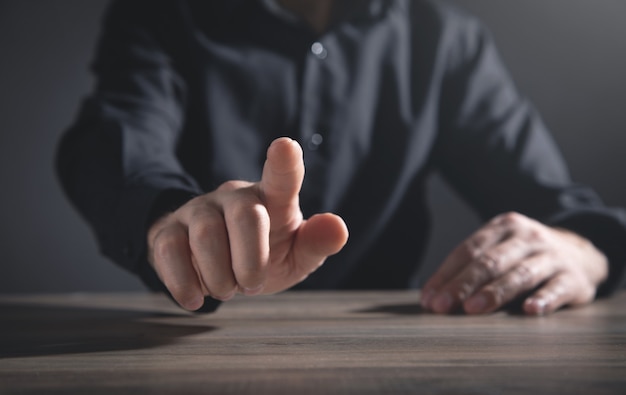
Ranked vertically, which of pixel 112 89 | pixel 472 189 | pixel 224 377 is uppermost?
pixel 224 377

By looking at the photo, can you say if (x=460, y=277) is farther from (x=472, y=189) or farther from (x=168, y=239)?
(x=472, y=189)

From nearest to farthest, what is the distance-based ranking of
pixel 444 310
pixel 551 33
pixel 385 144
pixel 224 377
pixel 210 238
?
pixel 224 377, pixel 210 238, pixel 444 310, pixel 385 144, pixel 551 33

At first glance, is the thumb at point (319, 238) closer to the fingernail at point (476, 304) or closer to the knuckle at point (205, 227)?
the knuckle at point (205, 227)

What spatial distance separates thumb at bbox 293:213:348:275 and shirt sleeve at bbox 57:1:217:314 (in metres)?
0.16

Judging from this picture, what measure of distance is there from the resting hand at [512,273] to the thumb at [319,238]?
21 centimetres

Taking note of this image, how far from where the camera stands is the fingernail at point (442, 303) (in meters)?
0.71

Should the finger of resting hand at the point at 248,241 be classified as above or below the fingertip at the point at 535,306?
above

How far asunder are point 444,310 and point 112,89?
800 millimetres

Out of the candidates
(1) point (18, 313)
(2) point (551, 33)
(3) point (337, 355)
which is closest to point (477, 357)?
(3) point (337, 355)

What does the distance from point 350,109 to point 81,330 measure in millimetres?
876

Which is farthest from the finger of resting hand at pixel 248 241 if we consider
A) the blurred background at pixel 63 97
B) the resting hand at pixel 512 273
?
Answer: the blurred background at pixel 63 97

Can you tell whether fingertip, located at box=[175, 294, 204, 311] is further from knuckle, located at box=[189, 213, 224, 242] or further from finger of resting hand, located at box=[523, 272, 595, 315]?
finger of resting hand, located at box=[523, 272, 595, 315]

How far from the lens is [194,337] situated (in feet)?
1.78

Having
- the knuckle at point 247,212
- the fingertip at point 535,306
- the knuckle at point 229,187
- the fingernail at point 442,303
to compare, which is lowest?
the fingernail at point 442,303
